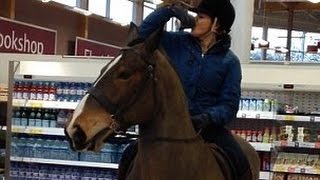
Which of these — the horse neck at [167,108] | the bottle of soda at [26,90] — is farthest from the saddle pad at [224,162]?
the bottle of soda at [26,90]

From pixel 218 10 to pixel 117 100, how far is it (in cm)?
95

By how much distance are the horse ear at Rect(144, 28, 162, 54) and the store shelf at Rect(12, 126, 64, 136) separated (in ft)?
→ 11.1

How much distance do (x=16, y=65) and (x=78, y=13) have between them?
1091cm

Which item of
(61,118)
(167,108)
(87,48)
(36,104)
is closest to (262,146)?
(61,118)

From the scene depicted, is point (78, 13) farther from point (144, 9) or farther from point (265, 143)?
point (265, 143)

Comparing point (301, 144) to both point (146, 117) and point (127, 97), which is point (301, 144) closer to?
point (146, 117)

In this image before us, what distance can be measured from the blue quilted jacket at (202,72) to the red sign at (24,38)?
7.59m

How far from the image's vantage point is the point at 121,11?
19.7 m

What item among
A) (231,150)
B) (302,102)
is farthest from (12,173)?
(231,150)

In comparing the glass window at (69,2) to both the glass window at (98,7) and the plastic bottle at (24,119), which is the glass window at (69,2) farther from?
the plastic bottle at (24,119)

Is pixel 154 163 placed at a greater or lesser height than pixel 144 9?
lesser

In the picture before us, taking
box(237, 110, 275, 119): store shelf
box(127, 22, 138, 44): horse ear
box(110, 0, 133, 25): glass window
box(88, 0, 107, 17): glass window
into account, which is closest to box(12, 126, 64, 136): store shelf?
box(237, 110, 275, 119): store shelf

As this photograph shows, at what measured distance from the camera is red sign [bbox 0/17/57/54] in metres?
10.7

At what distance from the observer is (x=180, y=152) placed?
2.74 m
